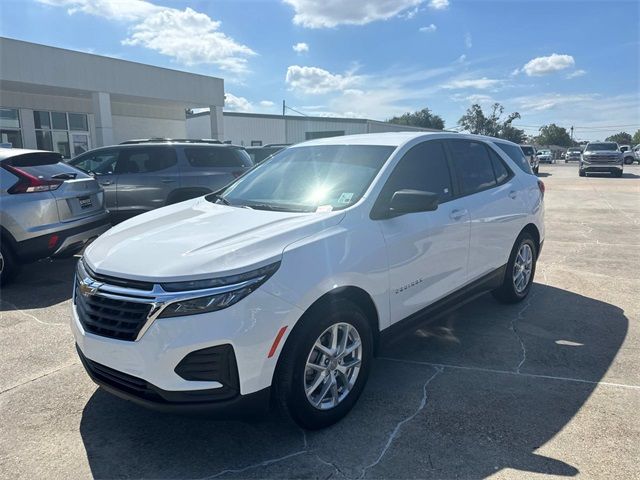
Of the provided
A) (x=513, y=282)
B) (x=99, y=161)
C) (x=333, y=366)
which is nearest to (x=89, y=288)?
(x=333, y=366)

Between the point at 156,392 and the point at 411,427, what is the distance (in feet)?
5.17

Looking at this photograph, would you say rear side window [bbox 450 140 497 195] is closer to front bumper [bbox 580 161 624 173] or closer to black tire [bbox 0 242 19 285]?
black tire [bbox 0 242 19 285]

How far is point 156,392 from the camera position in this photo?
2459 mm

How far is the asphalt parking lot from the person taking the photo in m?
2.63

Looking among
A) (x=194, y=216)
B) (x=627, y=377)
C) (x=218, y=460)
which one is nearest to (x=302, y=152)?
(x=194, y=216)

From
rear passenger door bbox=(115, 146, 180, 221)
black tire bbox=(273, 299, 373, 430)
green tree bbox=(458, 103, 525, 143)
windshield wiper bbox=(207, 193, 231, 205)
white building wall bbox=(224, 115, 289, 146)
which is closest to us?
black tire bbox=(273, 299, 373, 430)

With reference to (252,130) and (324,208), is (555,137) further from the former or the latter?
(324,208)

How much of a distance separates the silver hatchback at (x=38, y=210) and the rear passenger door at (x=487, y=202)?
188 inches

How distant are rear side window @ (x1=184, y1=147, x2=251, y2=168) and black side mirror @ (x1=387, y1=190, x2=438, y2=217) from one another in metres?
6.09

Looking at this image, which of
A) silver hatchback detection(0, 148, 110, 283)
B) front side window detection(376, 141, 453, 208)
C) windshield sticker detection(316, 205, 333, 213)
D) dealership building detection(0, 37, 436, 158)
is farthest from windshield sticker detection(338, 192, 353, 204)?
dealership building detection(0, 37, 436, 158)

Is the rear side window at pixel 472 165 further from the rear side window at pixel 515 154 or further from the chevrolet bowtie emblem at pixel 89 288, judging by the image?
the chevrolet bowtie emblem at pixel 89 288

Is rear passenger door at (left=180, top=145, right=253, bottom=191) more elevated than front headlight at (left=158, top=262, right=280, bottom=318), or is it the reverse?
rear passenger door at (left=180, top=145, right=253, bottom=191)

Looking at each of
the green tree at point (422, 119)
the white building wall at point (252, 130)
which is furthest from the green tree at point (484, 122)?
the white building wall at point (252, 130)

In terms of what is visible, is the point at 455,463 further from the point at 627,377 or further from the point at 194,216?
the point at 194,216
